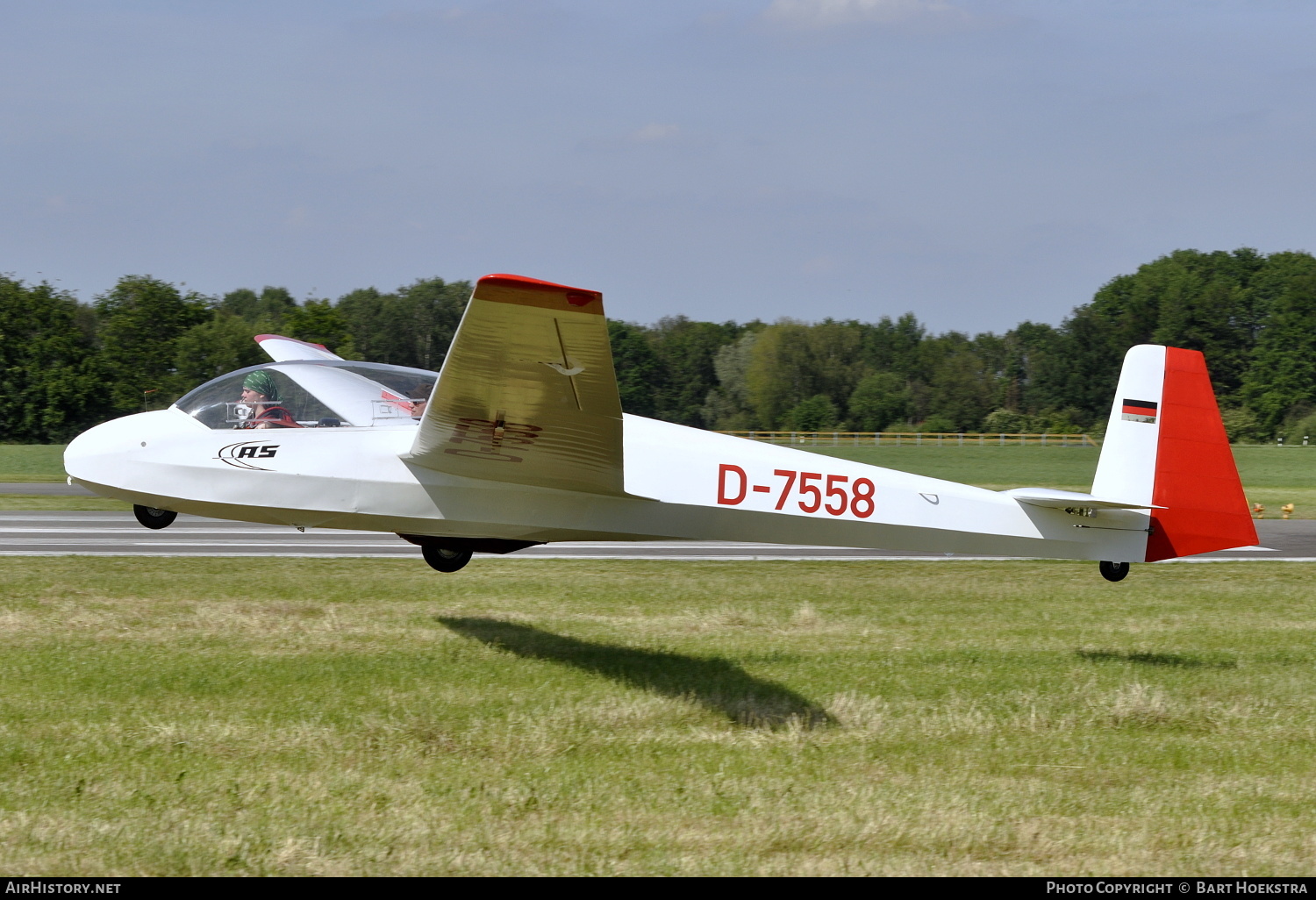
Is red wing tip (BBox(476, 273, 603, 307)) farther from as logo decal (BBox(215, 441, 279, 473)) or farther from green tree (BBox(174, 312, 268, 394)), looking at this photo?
green tree (BBox(174, 312, 268, 394))

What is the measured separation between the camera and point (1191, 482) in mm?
9406

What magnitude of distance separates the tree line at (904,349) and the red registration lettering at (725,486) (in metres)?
53.6

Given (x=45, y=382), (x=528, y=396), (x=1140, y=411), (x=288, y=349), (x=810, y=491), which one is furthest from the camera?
(x=45, y=382)

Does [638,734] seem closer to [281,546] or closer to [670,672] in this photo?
[670,672]

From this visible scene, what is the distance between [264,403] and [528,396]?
2599 millimetres

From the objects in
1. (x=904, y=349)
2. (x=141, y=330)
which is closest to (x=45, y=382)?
(x=141, y=330)

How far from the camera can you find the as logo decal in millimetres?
8344

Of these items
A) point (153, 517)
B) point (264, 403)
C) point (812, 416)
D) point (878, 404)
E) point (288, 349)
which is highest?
point (878, 404)

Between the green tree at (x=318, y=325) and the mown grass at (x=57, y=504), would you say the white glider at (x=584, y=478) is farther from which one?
the green tree at (x=318, y=325)

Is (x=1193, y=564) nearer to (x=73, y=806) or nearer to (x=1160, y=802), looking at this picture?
(x=1160, y=802)

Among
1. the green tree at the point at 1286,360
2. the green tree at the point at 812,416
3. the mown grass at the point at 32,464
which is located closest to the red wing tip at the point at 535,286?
the mown grass at the point at 32,464

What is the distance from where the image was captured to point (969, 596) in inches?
550

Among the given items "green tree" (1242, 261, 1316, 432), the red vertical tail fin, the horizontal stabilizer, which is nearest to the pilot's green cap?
the horizontal stabilizer
